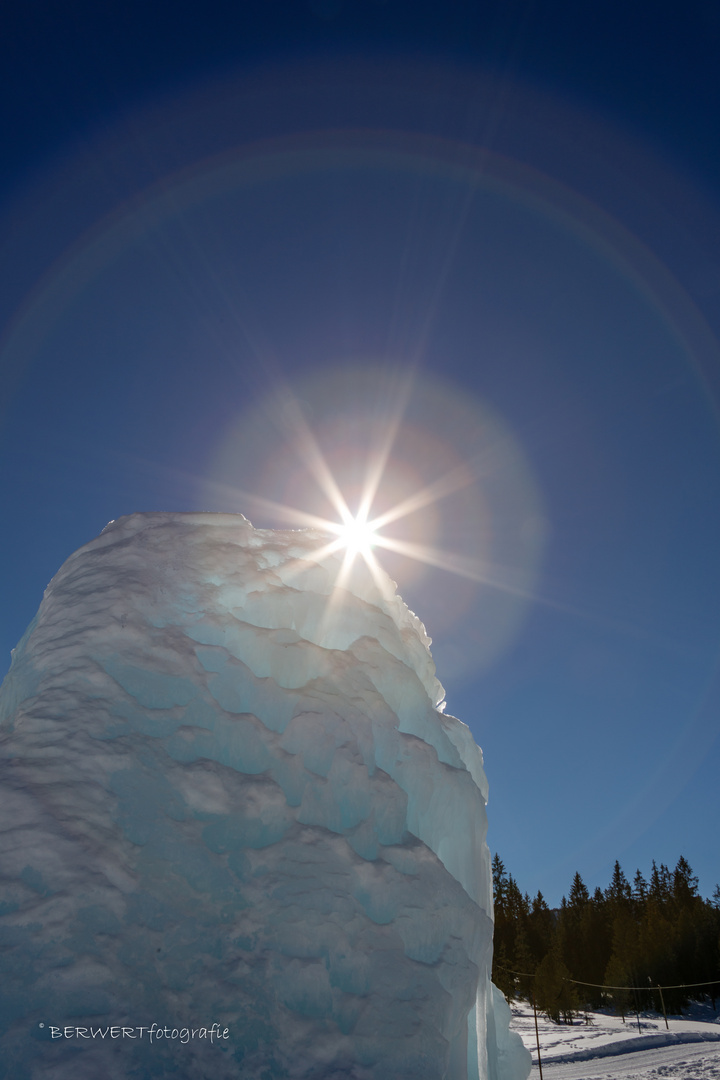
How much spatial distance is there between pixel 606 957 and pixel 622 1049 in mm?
30729

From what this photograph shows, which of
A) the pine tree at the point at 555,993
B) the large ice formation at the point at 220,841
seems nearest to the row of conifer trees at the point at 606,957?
the pine tree at the point at 555,993

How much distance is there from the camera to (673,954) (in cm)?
4897

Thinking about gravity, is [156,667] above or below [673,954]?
above

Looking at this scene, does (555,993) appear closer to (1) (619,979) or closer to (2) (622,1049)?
(1) (619,979)

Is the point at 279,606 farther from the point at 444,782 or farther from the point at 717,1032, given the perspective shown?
the point at 717,1032

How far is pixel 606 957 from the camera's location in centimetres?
5562

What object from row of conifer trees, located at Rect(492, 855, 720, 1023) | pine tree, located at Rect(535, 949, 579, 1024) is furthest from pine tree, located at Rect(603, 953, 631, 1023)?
pine tree, located at Rect(535, 949, 579, 1024)

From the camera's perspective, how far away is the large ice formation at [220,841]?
4.16 meters

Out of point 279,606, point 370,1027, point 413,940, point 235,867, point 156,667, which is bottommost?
point 370,1027

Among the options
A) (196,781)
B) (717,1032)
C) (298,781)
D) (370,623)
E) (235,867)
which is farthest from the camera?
(717,1032)

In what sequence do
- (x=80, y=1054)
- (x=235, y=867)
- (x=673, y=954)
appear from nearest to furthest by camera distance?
(x=80, y=1054) < (x=235, y=867) < (x=673, y=954)

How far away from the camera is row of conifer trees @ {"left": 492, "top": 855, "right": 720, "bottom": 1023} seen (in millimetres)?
44031

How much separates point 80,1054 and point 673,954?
62.2 m

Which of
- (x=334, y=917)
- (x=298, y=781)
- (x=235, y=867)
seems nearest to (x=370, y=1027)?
(x=334, y=917)
